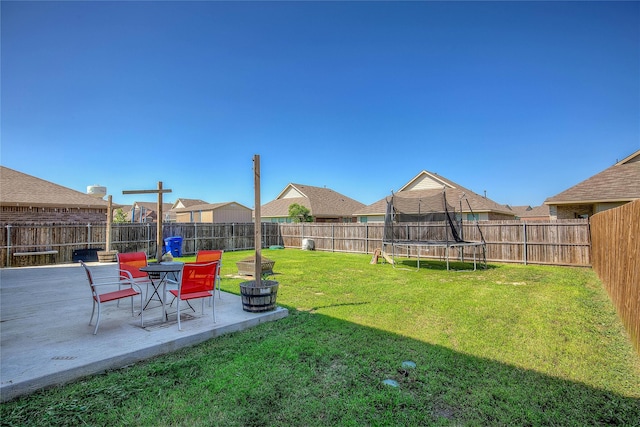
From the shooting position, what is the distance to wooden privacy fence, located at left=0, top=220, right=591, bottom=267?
1059 cm

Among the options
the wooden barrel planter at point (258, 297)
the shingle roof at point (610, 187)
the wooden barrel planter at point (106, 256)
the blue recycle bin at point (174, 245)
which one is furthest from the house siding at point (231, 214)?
the shingle roof at point (610, 187)

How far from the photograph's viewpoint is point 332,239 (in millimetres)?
17328

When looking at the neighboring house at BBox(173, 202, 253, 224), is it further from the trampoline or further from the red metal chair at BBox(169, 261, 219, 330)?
the red metal chair at BBox(169, 261, 219, 330)

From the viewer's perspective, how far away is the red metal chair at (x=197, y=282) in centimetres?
416

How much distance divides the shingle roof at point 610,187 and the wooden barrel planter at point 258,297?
1366 centimetres

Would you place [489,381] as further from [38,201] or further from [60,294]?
[38,201]

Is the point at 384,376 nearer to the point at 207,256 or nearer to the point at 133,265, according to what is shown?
the point at 207,256

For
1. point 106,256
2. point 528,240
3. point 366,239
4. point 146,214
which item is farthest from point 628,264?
point 146,214

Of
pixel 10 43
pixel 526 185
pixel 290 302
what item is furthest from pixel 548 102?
pixel 10 43

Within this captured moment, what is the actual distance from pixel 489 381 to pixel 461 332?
55.3 inches

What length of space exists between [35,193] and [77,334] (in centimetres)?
1573

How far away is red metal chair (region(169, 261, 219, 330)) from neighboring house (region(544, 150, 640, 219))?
571 inches

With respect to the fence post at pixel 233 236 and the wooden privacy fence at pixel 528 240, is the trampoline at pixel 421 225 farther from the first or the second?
the fence post at pixel 233 236

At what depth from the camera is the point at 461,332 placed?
4.20 meters
